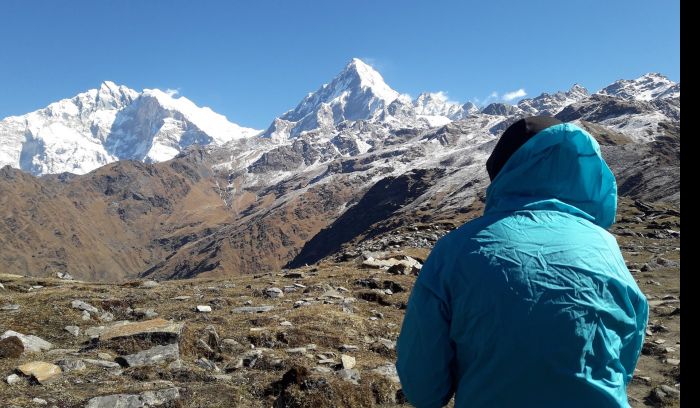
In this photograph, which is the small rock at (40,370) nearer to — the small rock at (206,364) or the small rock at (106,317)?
the small rock at (206,364)

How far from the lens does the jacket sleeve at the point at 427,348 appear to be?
10.9 feet

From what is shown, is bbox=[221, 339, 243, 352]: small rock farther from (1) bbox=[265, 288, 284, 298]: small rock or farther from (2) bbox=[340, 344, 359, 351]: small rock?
(1) bbox=[265, 288, 284, 298]: small rock

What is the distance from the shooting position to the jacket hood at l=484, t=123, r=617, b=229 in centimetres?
334

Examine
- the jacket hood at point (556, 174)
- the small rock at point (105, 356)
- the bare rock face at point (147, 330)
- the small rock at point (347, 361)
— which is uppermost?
the jacket hood at point (556, 174)

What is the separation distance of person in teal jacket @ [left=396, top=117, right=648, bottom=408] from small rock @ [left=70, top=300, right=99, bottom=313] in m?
13.4

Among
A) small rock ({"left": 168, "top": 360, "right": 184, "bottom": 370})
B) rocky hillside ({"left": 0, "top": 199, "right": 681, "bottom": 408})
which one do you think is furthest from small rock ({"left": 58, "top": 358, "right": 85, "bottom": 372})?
small rock ({"left": 168, "top": 360, "right": 184, "bottom": 370})

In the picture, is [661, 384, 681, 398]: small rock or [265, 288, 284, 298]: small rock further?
[265, 288, 284, 298]: small rock

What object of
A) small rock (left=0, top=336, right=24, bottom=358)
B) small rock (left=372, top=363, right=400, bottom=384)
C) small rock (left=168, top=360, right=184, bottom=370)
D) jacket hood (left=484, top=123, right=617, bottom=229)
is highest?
jacket hood (left=484, top=123, right=617, bottom=229)

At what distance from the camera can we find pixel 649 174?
389ft

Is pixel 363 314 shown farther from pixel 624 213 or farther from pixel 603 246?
pixel 624 213

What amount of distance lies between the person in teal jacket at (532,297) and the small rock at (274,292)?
15.6 meters

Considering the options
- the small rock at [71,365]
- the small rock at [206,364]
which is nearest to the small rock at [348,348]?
the small rock at [206,364]

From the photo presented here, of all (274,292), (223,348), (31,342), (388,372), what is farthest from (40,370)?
(274,292)
